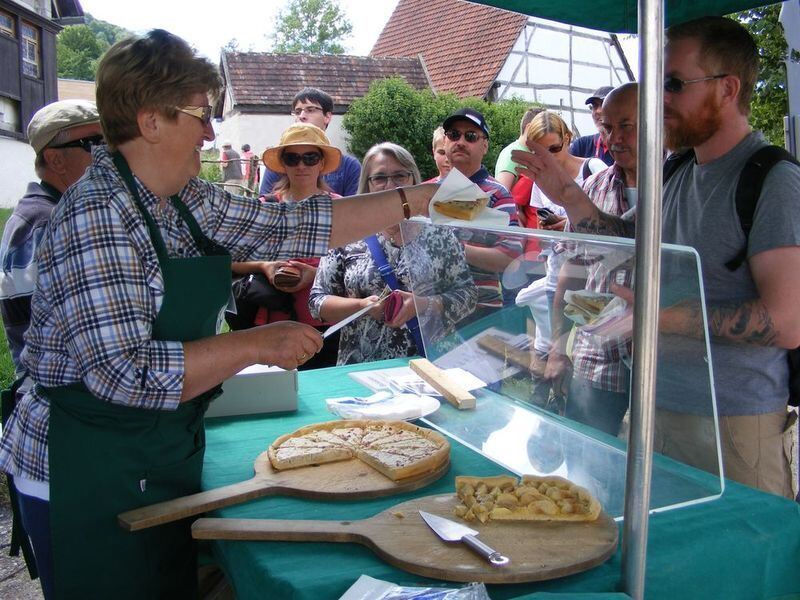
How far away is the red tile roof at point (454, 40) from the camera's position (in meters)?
18.0

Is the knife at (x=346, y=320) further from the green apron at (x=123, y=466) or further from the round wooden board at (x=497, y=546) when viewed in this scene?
the round wooden board at (x=497, y=546)

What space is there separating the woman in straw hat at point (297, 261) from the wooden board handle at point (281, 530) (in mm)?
1915

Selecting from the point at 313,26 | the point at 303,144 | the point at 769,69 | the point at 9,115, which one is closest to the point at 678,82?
the point at 303,144

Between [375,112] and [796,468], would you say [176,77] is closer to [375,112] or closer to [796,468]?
[796,468]

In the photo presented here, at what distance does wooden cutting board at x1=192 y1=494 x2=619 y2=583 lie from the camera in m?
1.19

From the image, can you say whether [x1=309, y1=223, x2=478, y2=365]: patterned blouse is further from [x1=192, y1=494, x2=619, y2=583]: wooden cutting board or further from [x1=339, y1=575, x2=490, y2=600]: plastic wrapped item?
[x1=339, y1=575, x2=490, y2=600]: plastic wrapped item

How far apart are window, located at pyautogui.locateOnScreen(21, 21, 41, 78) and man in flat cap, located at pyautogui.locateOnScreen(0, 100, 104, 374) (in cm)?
1268

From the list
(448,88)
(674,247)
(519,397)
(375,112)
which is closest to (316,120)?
(519,397)

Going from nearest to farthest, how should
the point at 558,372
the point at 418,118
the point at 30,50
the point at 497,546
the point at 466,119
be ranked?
the point at 497,546 → the point at 558,372 → the point at 466,119 → the point at 30,50 → the point at 418,118

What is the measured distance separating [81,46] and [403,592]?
63.7 m

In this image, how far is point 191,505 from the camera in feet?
4.84

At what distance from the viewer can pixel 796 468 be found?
2061mm

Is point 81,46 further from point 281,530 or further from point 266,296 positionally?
point 281,530

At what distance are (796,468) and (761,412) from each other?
35 centimetres
